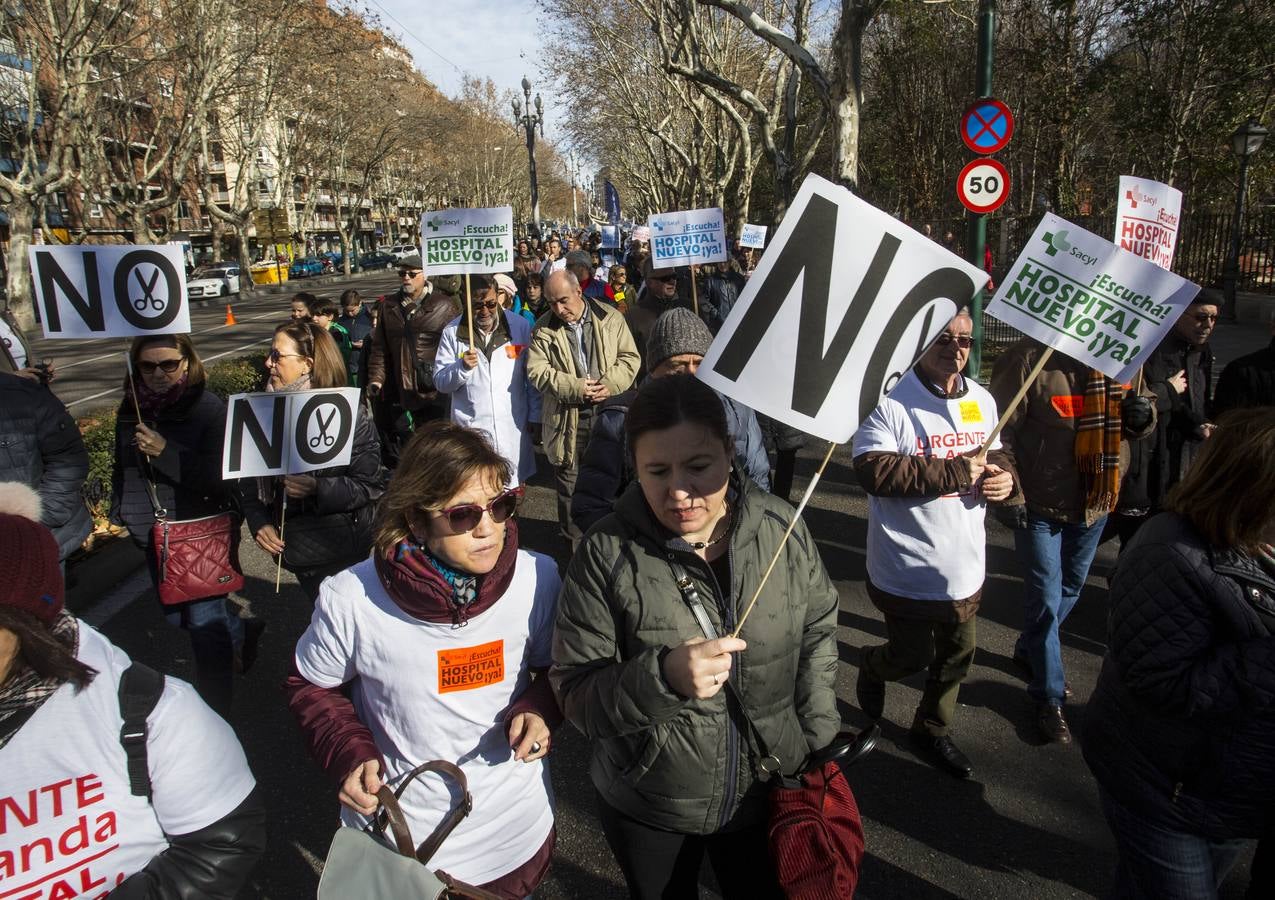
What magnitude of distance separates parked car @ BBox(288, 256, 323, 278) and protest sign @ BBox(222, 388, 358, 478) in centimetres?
5078

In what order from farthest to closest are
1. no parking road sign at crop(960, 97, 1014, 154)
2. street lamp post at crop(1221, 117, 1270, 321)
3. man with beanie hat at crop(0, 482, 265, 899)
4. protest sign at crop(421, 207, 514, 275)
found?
street lamp post at crop(1221, 117, 1270, 321)
no parking road sign at crop(960, 97, 1014, 154)
protest sign at crop(421, 207, 514, 275)
man with beanie hat at crop(0, 482, 265, 899)

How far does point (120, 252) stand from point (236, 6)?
23432 mm

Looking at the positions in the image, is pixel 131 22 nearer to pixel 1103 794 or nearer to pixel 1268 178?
pixel 1103 794

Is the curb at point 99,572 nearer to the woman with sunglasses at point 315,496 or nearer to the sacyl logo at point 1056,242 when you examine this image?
the woman with sunglasses at point 315,496

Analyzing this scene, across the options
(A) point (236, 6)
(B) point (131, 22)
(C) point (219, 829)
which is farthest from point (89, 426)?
(A) point (236, 6)

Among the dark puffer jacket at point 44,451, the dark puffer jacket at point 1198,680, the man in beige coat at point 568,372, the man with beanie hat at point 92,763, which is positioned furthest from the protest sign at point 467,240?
the dark puffer jacket at point 1198,680

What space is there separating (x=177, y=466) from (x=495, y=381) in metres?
1.90

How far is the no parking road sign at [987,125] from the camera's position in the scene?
7984 mm

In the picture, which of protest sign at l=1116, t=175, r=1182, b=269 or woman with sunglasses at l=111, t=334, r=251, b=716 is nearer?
woman with sunglasses at l=111, t=334, r=251, b=716

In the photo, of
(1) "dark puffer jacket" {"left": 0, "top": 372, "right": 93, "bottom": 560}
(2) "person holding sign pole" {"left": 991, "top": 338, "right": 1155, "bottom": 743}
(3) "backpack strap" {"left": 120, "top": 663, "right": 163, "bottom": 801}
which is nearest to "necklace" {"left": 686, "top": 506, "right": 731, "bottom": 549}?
(3) "backpack strap" {"left": 120, "top": 663, "right": 163, "bottom": 801}

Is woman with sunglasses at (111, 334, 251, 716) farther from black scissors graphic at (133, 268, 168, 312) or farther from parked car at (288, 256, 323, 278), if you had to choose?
parked car at (288, 256, 323, 278)

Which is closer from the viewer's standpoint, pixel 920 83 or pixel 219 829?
pixel 219 829

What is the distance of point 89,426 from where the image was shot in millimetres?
7219

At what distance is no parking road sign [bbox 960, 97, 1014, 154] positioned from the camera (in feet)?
26.2
